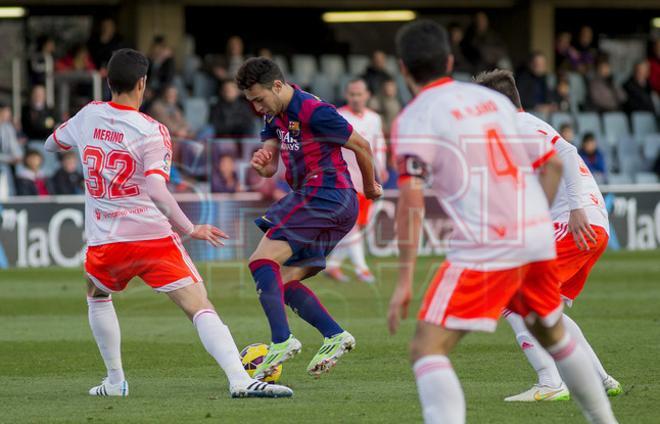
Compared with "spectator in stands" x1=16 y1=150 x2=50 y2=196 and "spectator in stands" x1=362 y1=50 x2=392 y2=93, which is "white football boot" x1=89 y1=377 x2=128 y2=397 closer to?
"spectator in stands" x1=16 y1=150 x2=50 y2=196

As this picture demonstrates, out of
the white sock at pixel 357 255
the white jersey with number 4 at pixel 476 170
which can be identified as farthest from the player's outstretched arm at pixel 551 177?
the white sock at pixel 357 255

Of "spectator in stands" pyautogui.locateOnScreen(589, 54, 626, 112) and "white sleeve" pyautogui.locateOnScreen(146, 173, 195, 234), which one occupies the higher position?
"spectator in stands" pyautogui.locateOnScreen(589, 54, 626, 112)

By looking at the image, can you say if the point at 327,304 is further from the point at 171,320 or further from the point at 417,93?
the point at 417,93

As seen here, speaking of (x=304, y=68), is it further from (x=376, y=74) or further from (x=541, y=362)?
(x=541, y=362)

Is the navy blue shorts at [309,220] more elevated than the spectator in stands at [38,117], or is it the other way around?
the spectator in stands at [38,117]

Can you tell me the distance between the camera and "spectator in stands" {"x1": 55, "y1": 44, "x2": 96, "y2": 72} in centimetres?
2095

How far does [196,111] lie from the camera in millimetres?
20797

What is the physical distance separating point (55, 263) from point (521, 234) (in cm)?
1267

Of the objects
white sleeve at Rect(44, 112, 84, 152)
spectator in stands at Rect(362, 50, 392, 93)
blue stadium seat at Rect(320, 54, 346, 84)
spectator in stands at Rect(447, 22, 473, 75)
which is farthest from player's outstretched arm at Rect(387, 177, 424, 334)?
blue stadium seat at Rect(320, 54, 346, 84)

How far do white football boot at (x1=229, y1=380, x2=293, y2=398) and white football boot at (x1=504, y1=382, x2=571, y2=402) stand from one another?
1.29 meters

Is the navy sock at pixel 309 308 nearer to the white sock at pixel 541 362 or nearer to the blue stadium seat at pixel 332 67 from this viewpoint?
the white sock at pixel 541 362

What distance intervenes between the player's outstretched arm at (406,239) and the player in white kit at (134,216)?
2.02m

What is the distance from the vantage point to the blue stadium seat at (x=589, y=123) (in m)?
23.0

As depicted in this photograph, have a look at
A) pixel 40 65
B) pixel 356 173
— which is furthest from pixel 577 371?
pixel 40 65
